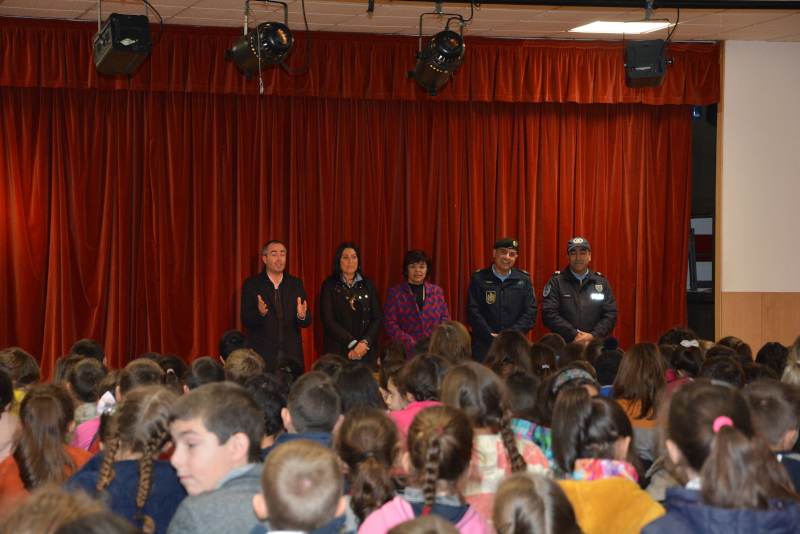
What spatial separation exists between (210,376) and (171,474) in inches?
51.1

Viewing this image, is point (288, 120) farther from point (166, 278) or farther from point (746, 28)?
point (746, 28)

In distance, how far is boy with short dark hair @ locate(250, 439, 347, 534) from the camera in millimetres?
1590

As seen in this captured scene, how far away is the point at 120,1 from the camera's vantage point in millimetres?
5457

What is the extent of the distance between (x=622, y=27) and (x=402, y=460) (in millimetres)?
5070

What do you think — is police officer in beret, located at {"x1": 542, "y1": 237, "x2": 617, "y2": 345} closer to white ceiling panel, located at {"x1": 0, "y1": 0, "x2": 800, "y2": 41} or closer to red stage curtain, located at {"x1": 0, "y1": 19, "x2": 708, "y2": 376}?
red stage curtain, located at {"x1": 0, "y1": 19, "x2": 708, "y2": 376}

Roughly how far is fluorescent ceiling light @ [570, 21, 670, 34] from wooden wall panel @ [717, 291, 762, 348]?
2.39 metres

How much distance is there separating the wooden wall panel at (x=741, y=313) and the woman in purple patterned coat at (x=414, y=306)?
2596mm

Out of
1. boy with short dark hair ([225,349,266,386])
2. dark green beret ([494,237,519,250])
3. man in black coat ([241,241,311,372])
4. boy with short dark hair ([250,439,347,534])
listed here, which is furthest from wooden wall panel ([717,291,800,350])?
boy with short dark hair ([250,439,347,534])

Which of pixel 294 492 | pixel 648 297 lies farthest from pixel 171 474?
pixel 648 297

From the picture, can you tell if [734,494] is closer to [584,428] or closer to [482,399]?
[584,428]

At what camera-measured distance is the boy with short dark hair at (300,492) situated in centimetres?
159

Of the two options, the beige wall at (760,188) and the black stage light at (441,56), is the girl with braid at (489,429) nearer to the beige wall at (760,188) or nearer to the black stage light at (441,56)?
the black stage light at (441,56)

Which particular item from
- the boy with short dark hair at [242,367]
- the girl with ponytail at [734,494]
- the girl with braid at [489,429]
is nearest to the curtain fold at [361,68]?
the boy with short dark hair at [242,367]

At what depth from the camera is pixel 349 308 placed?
5.99m
